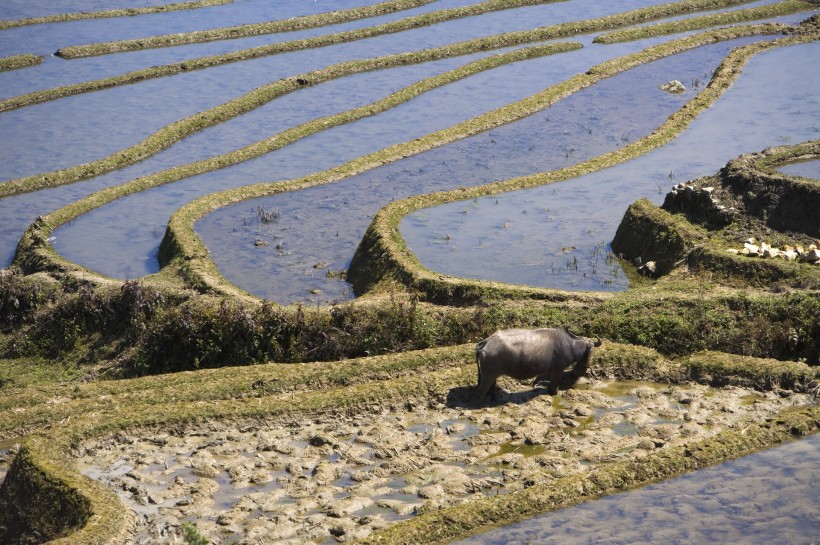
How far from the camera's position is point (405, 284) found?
48.0ft

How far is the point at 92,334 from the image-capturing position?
1458cm

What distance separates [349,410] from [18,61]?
21.4 metres

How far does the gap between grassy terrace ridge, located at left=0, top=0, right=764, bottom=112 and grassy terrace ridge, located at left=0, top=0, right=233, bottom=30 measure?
656cm

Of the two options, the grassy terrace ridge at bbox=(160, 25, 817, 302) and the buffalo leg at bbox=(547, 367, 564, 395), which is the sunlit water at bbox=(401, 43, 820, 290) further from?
the buffalo leg at bbox=(547, 367, 564, 395)

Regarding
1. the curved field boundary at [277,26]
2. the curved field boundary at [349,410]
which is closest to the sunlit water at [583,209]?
the curved field boundary at [349,410]

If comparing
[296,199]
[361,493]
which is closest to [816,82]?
[296,199]

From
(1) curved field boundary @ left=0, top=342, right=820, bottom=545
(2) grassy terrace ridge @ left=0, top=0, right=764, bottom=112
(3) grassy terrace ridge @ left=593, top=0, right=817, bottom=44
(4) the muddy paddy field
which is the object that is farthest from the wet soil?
(3) grassy terrace ridge @ left=593, top=0, right=817, bottom=44

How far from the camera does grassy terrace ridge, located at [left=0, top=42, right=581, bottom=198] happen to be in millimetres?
20984

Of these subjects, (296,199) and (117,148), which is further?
(117,148)

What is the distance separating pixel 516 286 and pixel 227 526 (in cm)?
634

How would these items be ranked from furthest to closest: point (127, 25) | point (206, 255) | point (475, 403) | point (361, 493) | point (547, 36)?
point (127, 25)
point (547, 36)
point (206, 255)
point (475, 403)
point (361, 493)

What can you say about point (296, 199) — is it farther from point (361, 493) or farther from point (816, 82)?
point (816, 82)

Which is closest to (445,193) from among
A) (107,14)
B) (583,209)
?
(583,209)

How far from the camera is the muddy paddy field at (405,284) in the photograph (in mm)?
9156
